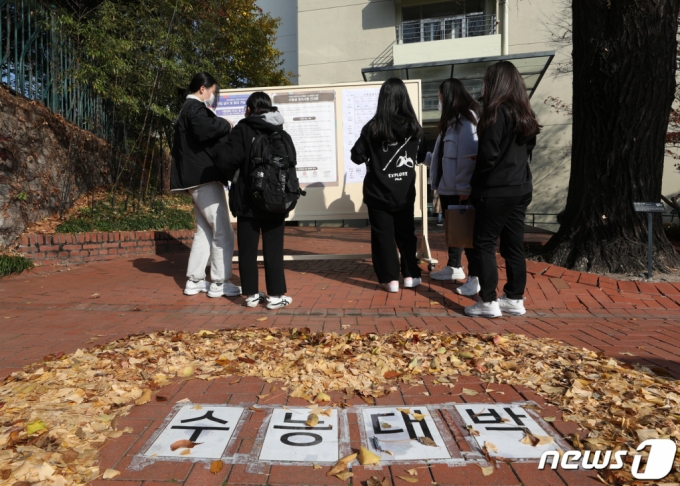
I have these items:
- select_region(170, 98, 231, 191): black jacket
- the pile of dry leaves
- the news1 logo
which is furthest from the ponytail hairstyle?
the news1 logo

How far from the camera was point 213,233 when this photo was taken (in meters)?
4.88

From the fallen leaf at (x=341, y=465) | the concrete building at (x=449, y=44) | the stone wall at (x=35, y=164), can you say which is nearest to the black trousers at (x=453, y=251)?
the fallen leaf at (x=341, y=465)

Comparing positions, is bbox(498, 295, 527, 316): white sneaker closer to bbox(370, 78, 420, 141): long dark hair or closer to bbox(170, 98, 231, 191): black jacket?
bbox(370, 78, 420, 141): long dark hair

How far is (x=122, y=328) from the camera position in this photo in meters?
4.07

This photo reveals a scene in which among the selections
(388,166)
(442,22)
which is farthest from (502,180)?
(442,22)

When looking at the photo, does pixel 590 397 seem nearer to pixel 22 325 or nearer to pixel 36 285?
pixel 22 325

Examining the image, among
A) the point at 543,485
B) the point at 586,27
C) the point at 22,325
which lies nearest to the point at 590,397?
the point at 543,485

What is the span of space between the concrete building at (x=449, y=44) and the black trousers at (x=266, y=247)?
1293 centimetres

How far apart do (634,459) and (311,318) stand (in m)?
2.79

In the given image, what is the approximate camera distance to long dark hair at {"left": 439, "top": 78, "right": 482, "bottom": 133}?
15.3 ft

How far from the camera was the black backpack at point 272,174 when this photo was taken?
419 centimetres

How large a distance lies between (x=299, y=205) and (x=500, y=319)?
2.80 metres

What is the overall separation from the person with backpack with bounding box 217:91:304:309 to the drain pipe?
50.9 feet

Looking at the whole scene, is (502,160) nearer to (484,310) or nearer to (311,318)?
(484,310)
